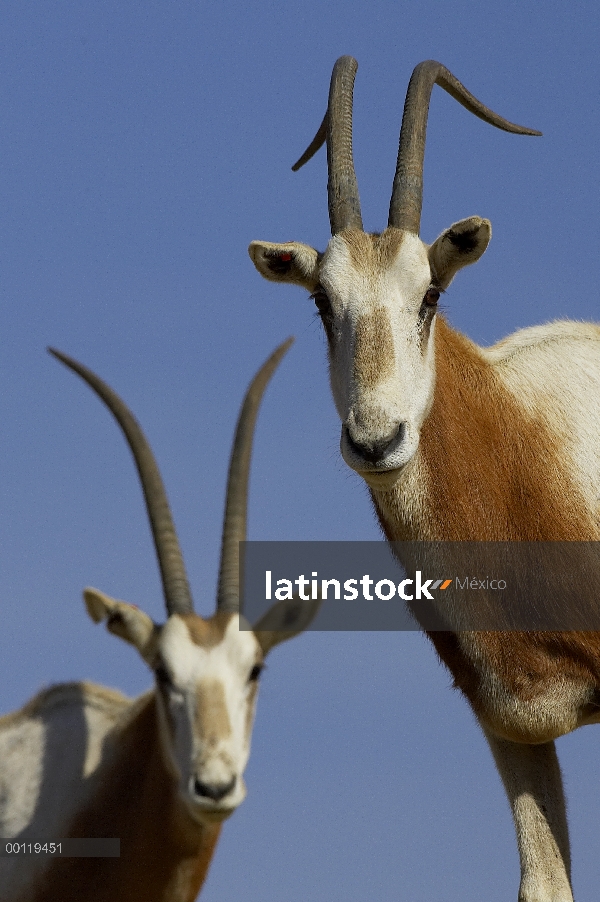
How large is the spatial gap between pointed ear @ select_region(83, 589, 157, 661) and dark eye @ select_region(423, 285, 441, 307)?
2.61 meters

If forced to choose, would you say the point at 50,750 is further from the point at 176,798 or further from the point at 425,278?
the point at 425,278

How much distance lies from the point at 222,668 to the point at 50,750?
1919mm

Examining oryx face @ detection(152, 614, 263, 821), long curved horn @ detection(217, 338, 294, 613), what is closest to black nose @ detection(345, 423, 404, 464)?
long curved horn @ detection(217, 338, 294, 613)

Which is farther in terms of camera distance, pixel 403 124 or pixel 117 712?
pixel 403 124

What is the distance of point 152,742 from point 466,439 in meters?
2.72

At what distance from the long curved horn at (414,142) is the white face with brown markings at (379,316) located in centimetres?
33

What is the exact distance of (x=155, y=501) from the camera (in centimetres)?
988

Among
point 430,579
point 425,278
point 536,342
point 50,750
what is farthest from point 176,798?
point 536,342

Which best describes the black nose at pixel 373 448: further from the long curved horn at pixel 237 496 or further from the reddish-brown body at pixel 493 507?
the reddish-brown body at pixel 493 507

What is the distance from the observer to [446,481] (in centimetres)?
1075

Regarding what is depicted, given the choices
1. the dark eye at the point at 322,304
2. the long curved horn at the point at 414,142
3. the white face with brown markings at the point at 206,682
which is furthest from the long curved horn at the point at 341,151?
the white face with brown markings at the point at 206,682

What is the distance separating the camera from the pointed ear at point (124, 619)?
9.30 meters

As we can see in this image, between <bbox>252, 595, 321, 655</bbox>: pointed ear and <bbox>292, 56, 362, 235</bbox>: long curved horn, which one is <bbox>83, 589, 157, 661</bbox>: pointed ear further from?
<bbox>292, 56, 362, 235</bbox>: long curved horn

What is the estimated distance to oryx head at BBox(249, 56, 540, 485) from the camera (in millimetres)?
9906
